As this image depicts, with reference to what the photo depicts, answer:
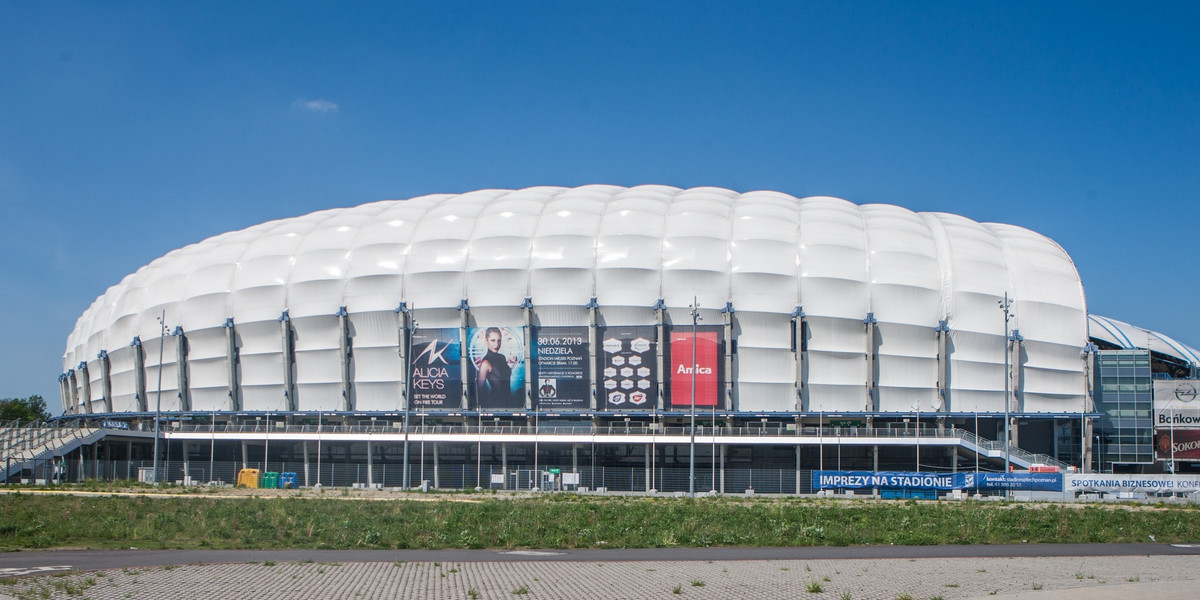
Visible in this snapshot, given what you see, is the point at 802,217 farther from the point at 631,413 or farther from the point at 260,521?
the point at 260,521

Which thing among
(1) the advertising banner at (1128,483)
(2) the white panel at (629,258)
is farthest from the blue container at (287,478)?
(1) the advertising banner at (1128,483)

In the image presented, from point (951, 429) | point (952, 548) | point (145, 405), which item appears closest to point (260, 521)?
point (952, 548)

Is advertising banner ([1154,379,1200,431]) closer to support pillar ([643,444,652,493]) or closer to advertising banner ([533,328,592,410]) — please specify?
support pillar ([643,444,652,493])

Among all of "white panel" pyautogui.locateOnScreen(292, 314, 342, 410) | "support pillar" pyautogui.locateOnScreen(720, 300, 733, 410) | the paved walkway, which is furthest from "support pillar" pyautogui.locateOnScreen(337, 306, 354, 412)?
the paved walkway

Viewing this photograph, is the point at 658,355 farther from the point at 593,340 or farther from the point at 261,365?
the point at 261,365

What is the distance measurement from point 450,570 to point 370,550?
5.42m

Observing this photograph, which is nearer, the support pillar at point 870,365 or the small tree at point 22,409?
the support pillar at point 870,365

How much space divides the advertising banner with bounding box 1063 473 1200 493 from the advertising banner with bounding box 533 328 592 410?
32770mm

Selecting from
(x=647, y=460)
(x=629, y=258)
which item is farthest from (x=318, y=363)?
(x=647, y=460)

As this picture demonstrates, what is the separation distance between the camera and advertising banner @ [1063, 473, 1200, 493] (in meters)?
57.2

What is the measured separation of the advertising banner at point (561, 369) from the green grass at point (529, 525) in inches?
1162

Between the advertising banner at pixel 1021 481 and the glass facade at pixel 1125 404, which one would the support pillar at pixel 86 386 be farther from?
the glass facade at pixel 1125 404

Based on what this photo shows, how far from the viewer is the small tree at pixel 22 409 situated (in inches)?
6649

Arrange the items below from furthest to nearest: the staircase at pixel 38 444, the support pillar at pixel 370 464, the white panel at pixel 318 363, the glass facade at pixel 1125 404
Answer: the white panel at pixel 318 363, the glass facade at pixel 1125 404, the support pillar at pixel 370 464, the staircase at pixel 38 444
